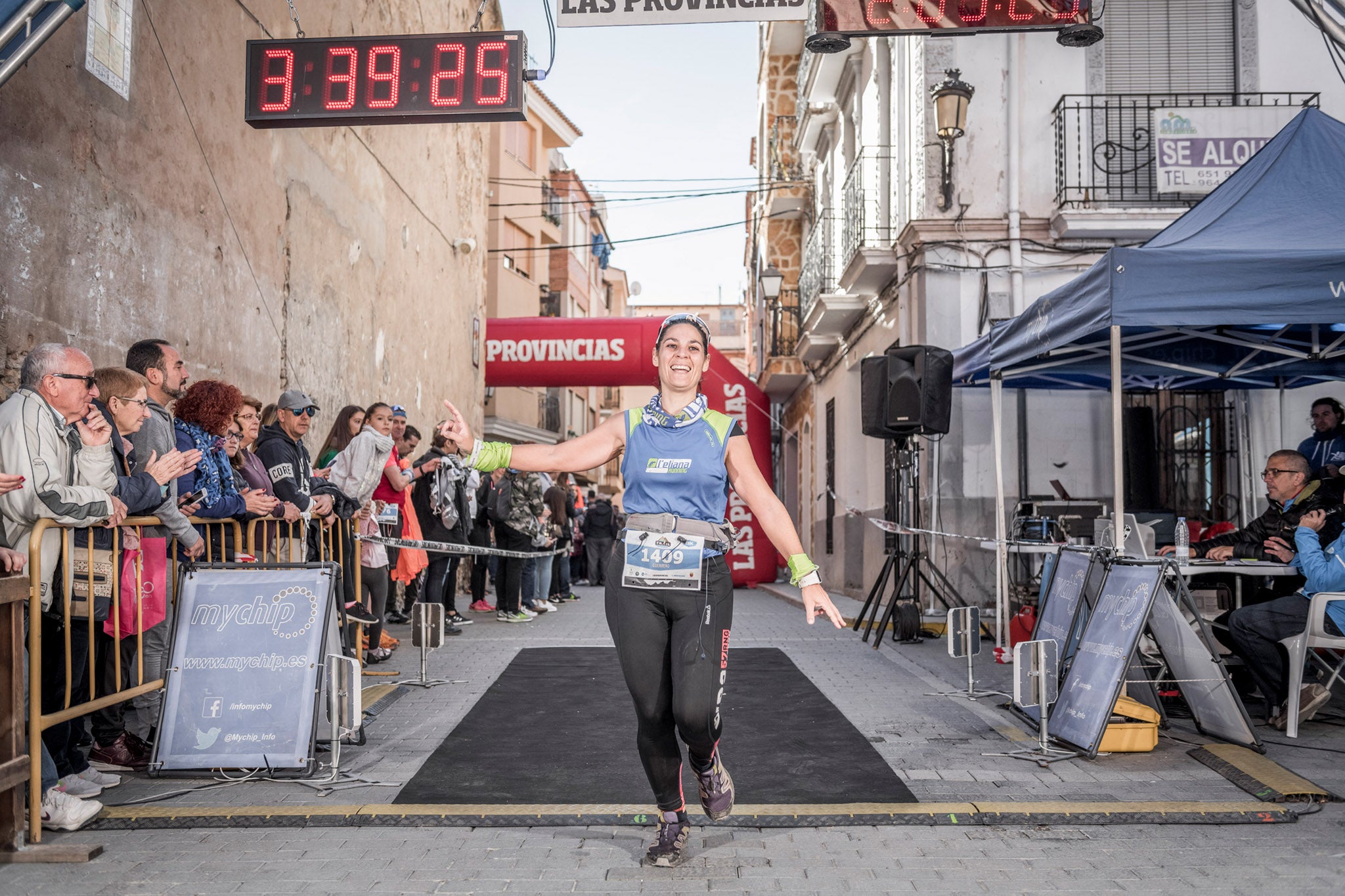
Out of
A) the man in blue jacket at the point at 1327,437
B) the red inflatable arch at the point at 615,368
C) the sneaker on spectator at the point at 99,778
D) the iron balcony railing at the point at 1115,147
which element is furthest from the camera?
the red inflatable arch at the point at 615,368

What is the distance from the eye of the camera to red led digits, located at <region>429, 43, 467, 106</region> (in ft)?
27.2

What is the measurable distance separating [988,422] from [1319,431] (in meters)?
3.80

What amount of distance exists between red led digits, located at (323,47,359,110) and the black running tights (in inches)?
214

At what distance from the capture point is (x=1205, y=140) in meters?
12.6

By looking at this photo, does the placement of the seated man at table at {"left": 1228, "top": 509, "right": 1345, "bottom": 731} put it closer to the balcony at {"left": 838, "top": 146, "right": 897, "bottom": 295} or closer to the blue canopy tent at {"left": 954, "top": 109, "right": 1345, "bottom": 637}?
the blue canopy tent at {"left": 954, "top": 109, "right": 1345, "bottom": 637}

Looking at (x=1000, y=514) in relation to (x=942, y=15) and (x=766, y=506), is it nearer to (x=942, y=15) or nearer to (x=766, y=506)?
(x=942, y=15)

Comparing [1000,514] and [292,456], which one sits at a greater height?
[292,456]

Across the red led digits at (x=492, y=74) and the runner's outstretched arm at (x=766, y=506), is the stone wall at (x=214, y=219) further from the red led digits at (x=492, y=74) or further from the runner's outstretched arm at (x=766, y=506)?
the runner's outstretched arm at (x=766, y=506)

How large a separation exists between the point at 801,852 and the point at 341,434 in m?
6.37

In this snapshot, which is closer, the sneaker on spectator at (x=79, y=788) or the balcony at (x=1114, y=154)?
the sneaker on spectator at (x=79, y=788)

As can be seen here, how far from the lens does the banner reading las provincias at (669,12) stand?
7176 mm

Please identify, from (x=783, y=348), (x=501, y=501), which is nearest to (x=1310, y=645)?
(x=501, y=501)

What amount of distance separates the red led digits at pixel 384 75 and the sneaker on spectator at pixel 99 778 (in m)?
5.01

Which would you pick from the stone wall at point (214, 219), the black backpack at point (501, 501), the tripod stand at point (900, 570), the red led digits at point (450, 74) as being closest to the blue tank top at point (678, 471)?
the stone wall at point (214, 219)
